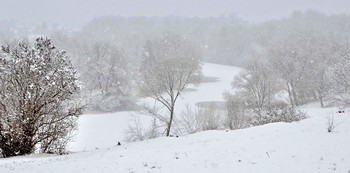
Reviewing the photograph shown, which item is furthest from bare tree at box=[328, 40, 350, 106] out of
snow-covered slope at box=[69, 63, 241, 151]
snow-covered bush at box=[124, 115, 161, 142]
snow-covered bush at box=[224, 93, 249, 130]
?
snow-covered bush at box=[124, 115, 161, 142]

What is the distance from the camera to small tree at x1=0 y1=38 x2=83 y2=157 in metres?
23.8

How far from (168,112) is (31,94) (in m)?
37.7

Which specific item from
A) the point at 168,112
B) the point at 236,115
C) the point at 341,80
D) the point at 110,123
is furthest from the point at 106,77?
the point at 341,80

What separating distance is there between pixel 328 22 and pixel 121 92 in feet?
300

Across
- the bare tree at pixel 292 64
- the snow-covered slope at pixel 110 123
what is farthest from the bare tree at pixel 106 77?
the bare tree at pixel 292 64

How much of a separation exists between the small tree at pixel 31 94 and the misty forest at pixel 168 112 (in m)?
0.07

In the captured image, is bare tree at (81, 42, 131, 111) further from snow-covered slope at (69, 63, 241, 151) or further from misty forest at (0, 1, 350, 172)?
snow-covered slope at (69, 63, 241, 151)

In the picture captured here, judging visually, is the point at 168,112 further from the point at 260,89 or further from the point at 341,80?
the point at 341,80

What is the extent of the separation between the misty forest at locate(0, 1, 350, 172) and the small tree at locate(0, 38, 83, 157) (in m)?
0.07

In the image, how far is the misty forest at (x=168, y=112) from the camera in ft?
50.3

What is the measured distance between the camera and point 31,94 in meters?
24.5

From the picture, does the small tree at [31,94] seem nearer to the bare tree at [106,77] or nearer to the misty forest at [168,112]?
the misty forest at [168,112]

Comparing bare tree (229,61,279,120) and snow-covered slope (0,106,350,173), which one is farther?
bare tree (229,61,279,120)

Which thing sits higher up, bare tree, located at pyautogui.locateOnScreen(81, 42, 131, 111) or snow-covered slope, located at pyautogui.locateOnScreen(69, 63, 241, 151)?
bare tree, located at pyautogui.locateOnScreen(81, 42, 131, 111)
